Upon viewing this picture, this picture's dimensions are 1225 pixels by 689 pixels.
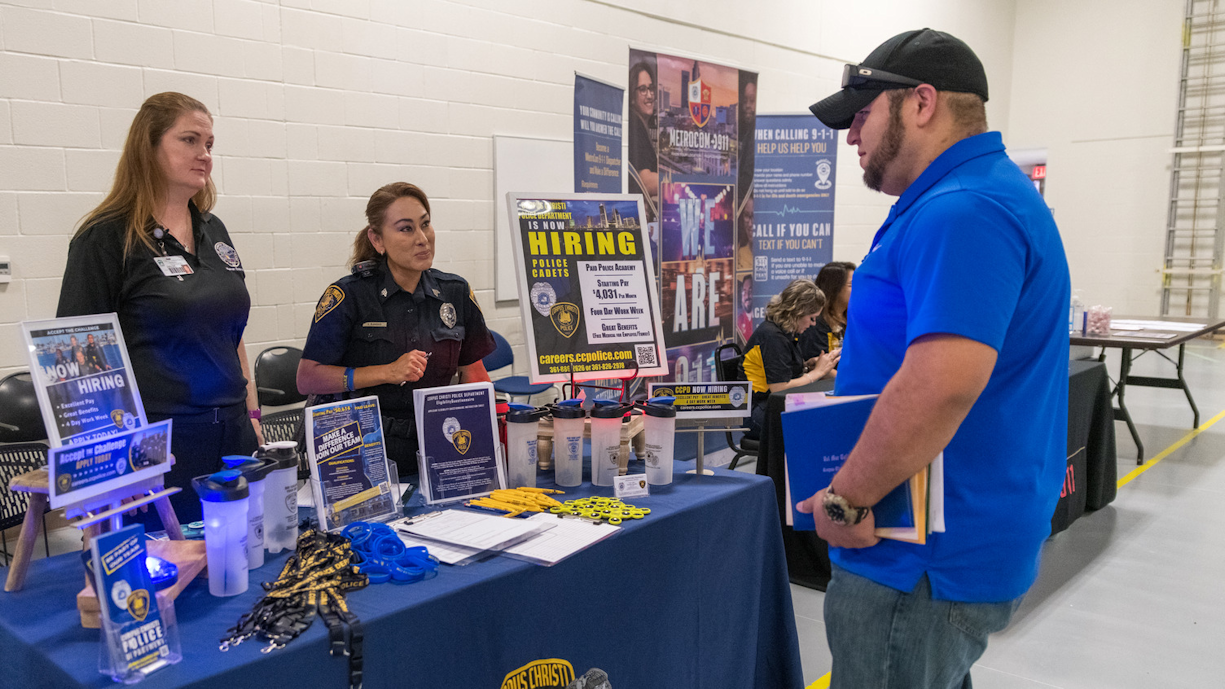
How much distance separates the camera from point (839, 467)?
1263mm

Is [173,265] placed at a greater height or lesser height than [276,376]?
greater

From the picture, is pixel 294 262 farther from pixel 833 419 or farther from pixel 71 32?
pixel 833 419

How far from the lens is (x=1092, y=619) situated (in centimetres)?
301

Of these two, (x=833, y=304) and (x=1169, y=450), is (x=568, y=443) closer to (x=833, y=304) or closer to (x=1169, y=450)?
(x=833, y=304)

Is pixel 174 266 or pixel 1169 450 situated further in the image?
pixel 1169 450

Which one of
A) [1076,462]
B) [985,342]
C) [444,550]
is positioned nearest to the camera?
[985,342]

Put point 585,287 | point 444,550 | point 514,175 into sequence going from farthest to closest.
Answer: point 514,175, point 585,287, point 444,550

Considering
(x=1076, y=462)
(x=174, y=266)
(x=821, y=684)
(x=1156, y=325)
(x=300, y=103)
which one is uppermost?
(x=300, y=103)

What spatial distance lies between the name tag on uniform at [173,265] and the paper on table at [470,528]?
88cm

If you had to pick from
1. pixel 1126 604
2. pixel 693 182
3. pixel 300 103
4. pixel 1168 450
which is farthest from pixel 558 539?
pixel 1168 450

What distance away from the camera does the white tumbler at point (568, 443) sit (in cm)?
196

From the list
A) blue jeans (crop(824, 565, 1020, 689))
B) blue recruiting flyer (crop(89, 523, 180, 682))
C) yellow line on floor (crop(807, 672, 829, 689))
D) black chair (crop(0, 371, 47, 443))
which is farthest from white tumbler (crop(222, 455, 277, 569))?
black chair (crop(0, 371, 47, 443))

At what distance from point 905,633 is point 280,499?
1083 mm

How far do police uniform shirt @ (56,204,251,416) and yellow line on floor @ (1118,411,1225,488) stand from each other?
4738mm
